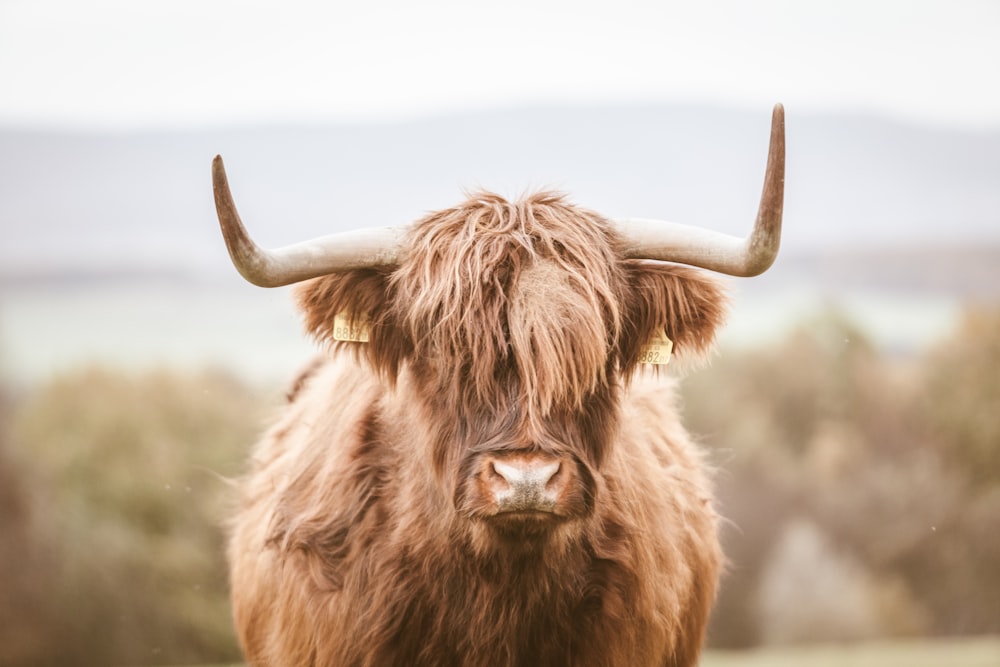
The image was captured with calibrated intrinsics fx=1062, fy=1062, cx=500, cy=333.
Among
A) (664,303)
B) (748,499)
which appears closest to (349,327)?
(664,303)

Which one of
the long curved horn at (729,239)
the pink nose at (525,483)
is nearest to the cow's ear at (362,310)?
the pink nose at (525,483)

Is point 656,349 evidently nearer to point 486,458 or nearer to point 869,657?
point 486,458

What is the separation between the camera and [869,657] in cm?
1739

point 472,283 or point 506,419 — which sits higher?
point 472,283

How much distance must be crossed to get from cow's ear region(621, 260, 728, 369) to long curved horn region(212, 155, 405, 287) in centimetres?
90

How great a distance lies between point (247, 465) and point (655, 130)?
41.6 meters

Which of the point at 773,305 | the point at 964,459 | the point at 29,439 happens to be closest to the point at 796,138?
the point at 773,305

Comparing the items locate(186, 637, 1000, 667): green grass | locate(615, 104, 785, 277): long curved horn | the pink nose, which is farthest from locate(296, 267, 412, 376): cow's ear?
locate(186, 637, 1000, 667): green grass

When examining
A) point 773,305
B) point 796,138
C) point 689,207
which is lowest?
point 773,305

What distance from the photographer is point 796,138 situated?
45656 millimetres

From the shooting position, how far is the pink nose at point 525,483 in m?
3.24

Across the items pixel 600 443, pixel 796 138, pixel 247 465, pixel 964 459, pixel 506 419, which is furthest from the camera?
pixel 796 138

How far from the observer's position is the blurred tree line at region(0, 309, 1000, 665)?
2142 centimetres

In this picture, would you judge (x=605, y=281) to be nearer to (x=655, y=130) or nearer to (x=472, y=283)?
(x=472, y=283)
